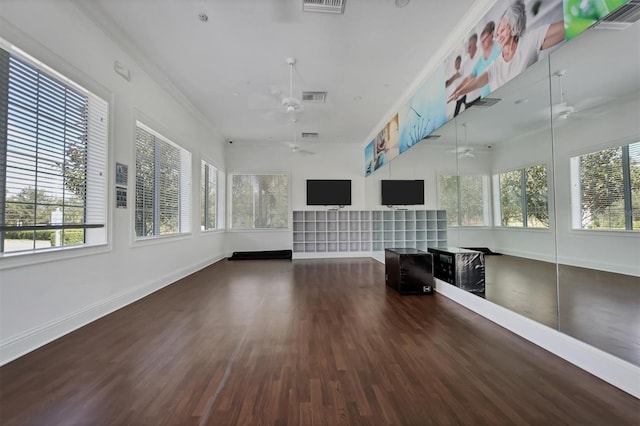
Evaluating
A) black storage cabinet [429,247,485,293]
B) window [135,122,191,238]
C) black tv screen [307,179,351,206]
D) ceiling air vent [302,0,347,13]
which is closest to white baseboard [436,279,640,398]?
black storage cabinet [429,247,485,293]

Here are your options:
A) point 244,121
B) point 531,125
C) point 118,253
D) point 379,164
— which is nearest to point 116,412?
point 118,253

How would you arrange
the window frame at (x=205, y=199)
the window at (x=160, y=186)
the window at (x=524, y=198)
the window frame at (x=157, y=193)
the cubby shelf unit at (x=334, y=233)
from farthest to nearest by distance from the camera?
the cubby shelf unit at (x=334, y=233) < the window frame at (x=205, y=199) < the window at (x=160, y=186) < the window frame at (x=157, y=193) < the window at (x=524, y=198)

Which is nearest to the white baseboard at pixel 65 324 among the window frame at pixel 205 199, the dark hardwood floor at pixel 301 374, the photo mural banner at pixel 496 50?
the dark hardwood floor at pixel 301 374

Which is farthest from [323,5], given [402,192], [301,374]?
[402,192]

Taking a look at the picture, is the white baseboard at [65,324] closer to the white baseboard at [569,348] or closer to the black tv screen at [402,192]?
the white baseboard at [569,348]

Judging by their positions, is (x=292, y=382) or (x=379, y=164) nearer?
(x=292, y=382)

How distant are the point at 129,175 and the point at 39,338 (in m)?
2.15

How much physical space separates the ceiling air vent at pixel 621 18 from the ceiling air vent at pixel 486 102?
1057mm

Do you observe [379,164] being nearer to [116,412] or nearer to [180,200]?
[180,200]

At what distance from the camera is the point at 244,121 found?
6.50 meters

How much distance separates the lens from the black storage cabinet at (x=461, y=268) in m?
3.37

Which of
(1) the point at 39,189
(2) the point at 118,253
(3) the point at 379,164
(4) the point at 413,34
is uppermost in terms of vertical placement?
(4) the point at 413,34

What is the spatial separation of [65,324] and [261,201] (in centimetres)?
602

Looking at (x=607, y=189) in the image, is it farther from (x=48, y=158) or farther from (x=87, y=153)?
(x=87, y=153)
